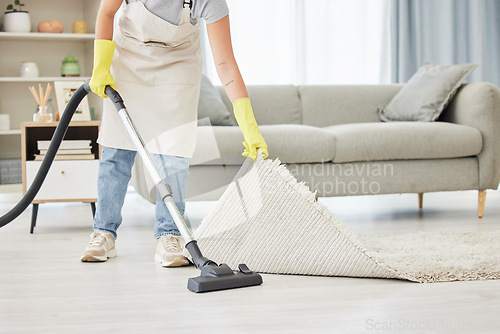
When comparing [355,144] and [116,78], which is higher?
[116,78]

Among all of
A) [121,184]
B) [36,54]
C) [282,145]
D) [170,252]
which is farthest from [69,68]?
[170,252]

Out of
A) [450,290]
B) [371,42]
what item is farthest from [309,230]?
[371,42]

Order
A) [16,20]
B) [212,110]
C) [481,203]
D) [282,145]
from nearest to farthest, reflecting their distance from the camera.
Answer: [282,145] < [481,203] < [212,110] < [16,20]

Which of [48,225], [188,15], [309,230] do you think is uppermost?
[188,15]

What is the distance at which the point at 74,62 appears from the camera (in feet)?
11.9

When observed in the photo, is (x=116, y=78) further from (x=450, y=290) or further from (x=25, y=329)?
(x=450, y=290)

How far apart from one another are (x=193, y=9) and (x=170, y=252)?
28.5 inches

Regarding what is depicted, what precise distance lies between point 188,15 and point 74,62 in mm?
2020

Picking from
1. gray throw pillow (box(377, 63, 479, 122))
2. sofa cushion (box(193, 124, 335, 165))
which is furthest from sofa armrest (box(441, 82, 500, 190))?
sofa cushion (box(193, 124, 335, 165))

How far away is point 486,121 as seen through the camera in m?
2.87

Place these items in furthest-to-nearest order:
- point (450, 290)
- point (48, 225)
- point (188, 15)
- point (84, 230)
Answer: point (48, 225) < point (84, 230) < point (188, 15) < point (450, 290)

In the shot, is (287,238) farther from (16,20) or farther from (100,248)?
(16,20)

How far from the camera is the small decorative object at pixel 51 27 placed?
362cm

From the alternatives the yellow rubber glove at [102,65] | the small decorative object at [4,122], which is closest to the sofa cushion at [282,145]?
the yellow rubber glove at [102,65]
